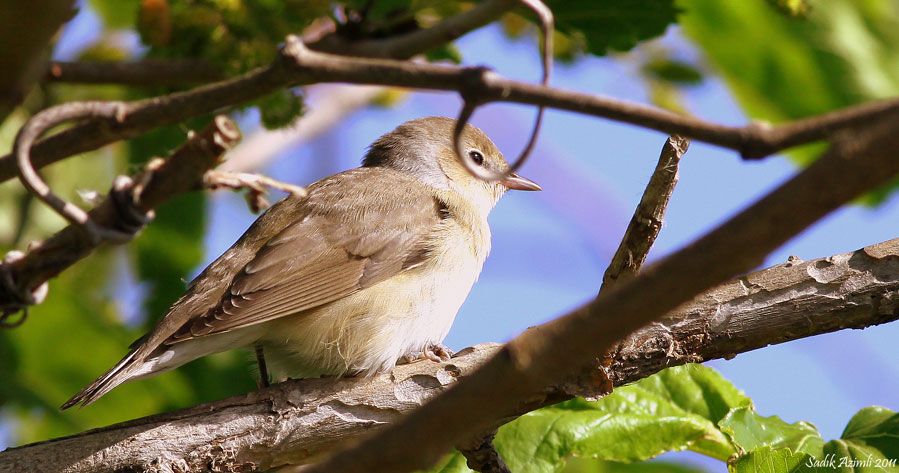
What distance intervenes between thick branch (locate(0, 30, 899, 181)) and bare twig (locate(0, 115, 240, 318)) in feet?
0.25

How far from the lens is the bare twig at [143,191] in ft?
7.65

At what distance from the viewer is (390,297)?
188 inches

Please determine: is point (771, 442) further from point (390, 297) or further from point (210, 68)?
point (210, 68)

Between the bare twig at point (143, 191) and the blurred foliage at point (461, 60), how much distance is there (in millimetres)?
1230

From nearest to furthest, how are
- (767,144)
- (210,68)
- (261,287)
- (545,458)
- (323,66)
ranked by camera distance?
(767,144)
(323,66)
(545,458)
(210,68)
(261,287)

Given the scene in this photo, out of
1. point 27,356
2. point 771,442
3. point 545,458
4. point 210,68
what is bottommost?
point 27,356

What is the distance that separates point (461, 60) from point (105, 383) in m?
2.36

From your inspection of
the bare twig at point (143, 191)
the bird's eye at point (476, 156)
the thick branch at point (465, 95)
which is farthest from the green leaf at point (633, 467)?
the thick branch at point (465, 95)

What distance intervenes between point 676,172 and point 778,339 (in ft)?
2.28

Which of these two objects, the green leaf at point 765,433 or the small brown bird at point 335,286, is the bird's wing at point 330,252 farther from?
the green leaf at point 765,433

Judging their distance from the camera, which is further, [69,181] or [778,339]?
[69,181]

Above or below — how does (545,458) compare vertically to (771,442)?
below

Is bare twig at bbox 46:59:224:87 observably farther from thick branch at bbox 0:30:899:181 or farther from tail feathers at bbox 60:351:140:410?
thick branch at bbox 0:30:899:181

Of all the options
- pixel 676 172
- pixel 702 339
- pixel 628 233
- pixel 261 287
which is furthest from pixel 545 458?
pixel 261 287
